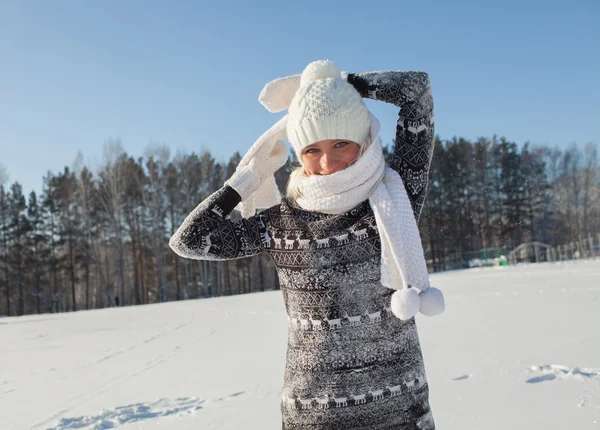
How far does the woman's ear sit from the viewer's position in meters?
1.51

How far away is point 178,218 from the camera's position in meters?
31.7

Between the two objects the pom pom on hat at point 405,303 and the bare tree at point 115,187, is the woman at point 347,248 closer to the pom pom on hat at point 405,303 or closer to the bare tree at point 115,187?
the pom pom on hat at point 405,303

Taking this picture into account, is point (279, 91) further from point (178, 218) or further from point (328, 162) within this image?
point (178, 218)

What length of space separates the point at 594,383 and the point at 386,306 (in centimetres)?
313

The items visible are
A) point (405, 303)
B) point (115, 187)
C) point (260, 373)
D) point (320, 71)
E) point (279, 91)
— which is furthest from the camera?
point (115, 187)

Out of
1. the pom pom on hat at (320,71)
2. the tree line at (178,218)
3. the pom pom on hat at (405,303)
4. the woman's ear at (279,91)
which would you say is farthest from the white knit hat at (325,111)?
the tree line at (178,218)

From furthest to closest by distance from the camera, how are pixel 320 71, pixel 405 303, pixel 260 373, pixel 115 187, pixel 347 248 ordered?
pixel 115 187 < pixel 260 373 < pixel 320 71 < pixel 347 248 < pixel 405 303

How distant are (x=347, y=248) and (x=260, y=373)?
399 centimetres

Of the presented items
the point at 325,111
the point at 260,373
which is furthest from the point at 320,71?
the point at 260,373

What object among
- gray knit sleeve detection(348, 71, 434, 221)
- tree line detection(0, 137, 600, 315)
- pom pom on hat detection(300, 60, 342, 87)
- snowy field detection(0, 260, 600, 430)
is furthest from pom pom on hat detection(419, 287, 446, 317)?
tree line detection(0, 137, 600, 315)

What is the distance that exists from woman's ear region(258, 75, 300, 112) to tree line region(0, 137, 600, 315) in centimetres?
2598

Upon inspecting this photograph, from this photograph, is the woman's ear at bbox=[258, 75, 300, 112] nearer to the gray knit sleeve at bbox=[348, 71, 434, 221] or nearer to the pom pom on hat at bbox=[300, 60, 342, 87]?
the pom pom on hat at bbox=[300, 60, 342, 87]

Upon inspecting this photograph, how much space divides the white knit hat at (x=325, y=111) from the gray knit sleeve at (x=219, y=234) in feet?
0.81

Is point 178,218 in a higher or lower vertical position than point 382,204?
higher
